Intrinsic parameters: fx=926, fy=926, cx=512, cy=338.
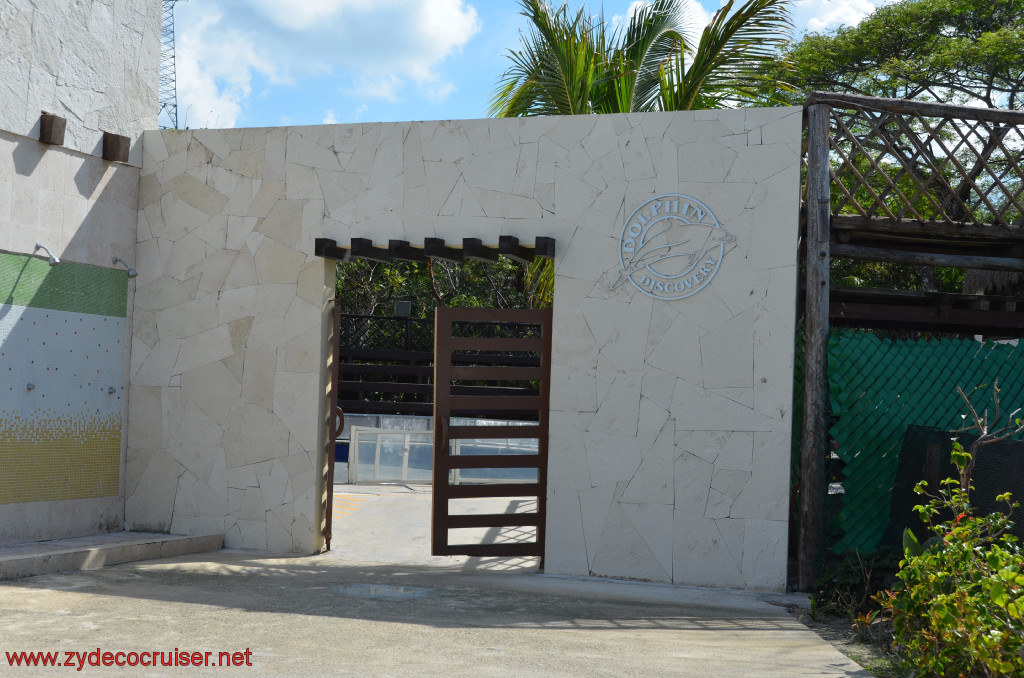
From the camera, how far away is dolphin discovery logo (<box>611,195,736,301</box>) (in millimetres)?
7621

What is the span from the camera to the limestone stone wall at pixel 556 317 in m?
7.51

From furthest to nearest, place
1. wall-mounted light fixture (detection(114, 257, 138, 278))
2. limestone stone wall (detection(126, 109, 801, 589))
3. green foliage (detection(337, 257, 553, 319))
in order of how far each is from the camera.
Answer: green foliage (detection(337, 257, 553, 319))
wall-mounted light fixture (detection(114, 257, 138, 278))
limestone stone wall (detection(126, 109, 801, 589))

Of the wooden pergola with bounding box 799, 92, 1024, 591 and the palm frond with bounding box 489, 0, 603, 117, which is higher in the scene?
the palm frond with bounding box 489, 0, 603, 117

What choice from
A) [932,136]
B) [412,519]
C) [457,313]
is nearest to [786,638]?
[457,313]

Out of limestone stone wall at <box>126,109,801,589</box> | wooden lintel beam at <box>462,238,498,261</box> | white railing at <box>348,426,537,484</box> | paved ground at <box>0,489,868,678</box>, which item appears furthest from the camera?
white railing at <box>348,426,537,484</box>

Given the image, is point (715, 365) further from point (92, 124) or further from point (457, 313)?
point (92, 124)

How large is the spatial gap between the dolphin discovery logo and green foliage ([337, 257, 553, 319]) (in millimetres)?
11756

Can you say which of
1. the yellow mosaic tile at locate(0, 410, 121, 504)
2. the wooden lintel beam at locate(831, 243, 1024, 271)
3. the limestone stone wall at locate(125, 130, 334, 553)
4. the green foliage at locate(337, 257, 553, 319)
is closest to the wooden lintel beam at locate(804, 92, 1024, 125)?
the wooden lintel beam at locate(831, 243, 1024, 271)

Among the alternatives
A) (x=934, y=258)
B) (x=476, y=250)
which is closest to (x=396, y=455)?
(x=476, y=250)

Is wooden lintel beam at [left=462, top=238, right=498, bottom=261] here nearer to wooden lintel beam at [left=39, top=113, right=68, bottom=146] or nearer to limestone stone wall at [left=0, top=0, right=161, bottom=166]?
limestone stone wall at [left=0, top=0, right=161, bottom=166]

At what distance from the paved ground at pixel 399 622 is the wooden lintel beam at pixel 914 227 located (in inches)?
124

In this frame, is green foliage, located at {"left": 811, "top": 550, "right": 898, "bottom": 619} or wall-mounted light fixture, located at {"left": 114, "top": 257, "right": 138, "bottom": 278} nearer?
green foliage, located at {"left": 811, "top": 550, "right": 898, "bottom": 619}

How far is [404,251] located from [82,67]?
334 cm

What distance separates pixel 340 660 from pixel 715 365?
4021 millimetres
